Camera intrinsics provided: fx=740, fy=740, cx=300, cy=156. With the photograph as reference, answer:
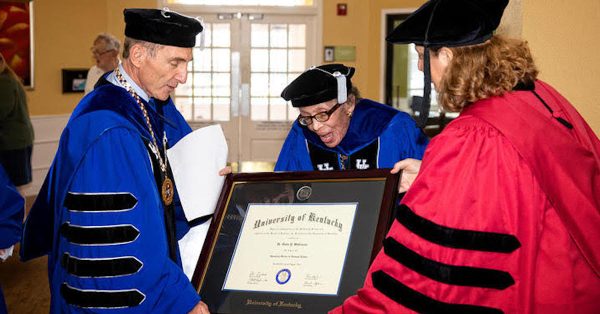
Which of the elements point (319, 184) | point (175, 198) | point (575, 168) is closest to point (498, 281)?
point (575, 168)

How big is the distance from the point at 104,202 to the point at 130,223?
0.10m

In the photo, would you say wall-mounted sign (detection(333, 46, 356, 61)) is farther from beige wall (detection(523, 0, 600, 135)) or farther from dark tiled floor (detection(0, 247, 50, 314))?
beige wall (detection(523, 0, 600, 135))

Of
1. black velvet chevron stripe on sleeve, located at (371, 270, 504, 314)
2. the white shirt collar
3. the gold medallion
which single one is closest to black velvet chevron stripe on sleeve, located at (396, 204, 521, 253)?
black velvet chevron stripe on sleeve, located at (371, 270, 504, 314)

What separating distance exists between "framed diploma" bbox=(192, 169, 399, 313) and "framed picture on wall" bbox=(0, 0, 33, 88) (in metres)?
7.30

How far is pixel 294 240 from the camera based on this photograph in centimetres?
A: 234

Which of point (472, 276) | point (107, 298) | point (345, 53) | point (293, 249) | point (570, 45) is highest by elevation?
point (345, 53)

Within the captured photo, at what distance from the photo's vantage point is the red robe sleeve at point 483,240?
1633 millimetres

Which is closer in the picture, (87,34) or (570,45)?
(570,45)

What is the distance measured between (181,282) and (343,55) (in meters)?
9.31

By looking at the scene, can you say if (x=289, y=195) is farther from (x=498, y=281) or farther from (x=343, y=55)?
(x=343, y=55)

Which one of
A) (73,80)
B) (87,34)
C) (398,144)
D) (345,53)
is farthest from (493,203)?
(345,53)

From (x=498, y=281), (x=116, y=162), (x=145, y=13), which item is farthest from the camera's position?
(x=145, y=13)

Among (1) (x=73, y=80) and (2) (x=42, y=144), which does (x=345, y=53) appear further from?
(2) (x=42, y=144)

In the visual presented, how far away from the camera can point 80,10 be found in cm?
1023
